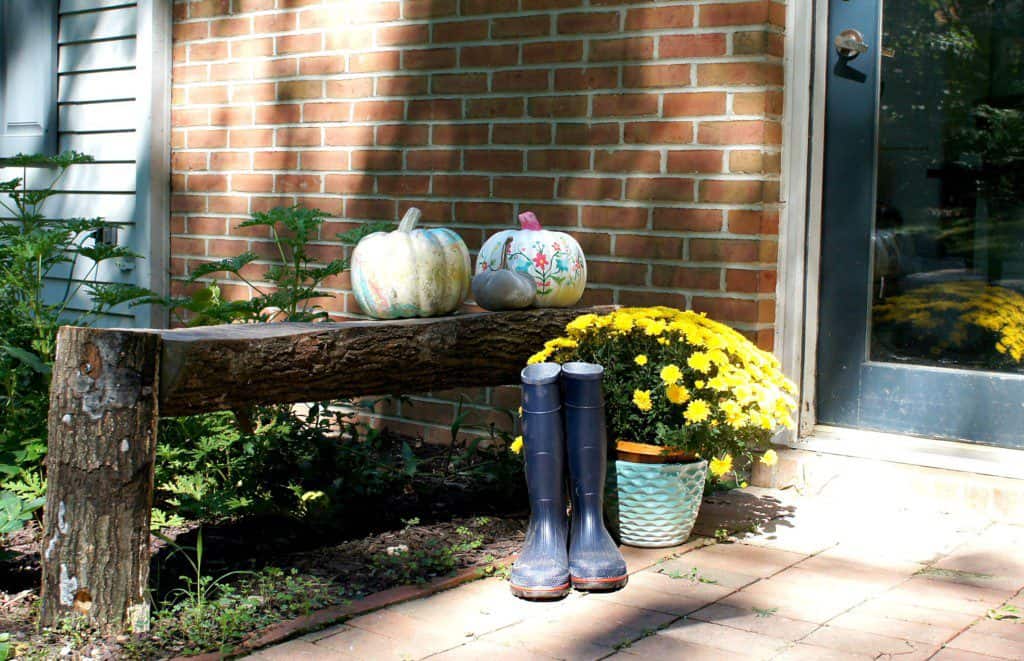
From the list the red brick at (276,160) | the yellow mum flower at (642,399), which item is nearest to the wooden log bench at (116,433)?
the yellow mum flower at (642,399)

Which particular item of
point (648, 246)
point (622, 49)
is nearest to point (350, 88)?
point (622, 49)

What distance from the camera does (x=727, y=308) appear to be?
4.02 meters

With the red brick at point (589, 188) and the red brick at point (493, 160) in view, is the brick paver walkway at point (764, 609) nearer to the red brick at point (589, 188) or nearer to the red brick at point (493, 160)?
the red brick at point (589, 188)

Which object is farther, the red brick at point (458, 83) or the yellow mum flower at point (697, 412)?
the red brick at point (458, 83)

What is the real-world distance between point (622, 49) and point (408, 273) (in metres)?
1.38

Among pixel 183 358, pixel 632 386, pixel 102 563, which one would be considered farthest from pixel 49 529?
pixel 632 386

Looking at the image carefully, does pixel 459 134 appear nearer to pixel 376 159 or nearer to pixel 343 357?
pixel 376 159

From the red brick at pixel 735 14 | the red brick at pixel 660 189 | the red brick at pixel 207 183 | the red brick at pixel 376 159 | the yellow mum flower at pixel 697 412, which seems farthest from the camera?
the red brick at pixel 207 183

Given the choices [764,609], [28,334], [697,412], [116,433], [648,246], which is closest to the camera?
[116,433]

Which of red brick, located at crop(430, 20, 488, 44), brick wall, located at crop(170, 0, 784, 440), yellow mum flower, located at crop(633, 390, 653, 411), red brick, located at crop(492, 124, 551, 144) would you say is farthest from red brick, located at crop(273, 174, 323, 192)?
yellow mum flower, located at crop(633, 390, 653, 411)

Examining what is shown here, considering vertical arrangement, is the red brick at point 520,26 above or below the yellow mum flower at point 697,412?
above

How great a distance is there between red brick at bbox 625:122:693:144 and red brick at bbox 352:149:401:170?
1.16 m

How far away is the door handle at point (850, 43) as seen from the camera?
3.96m

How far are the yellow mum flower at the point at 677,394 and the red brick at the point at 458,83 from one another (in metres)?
1.84
